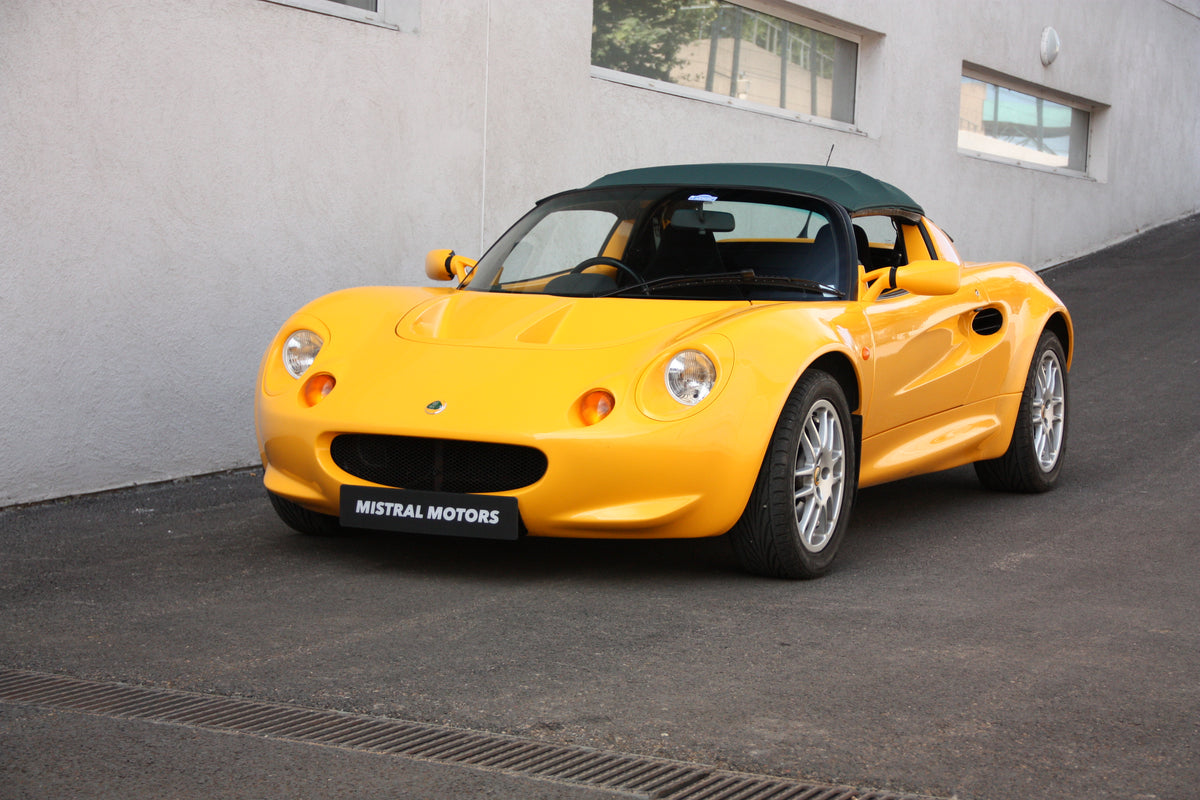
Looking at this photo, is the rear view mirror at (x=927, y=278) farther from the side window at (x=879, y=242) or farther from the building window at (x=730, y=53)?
the building window at (x=730, y=53)

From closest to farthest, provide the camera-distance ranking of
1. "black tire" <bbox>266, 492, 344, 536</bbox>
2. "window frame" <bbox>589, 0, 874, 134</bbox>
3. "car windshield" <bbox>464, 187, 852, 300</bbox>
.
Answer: "black tire" <bbox>266, 492, 344, 536</bbox>, "car windshield" <bbox>464, 187, 852, 300</bbox>, "window frame" <bbox>589, 0, 874, 134</bbox>

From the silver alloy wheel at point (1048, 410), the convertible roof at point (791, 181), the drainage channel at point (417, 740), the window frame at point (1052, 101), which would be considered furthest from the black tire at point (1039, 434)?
the window frame at point (1052, 101)

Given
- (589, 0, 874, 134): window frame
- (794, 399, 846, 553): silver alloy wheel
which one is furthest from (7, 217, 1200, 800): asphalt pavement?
(589, 0, 874, 134): window frame

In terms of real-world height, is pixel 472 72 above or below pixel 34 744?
above

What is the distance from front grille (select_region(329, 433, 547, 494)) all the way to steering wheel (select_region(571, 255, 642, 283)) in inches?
43.6

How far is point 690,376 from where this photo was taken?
4301mm

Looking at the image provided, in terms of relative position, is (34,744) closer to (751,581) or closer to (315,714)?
(315,714)

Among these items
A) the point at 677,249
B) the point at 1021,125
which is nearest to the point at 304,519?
the point at 677,249

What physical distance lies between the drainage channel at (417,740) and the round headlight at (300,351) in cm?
169

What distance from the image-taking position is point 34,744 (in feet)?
9.20

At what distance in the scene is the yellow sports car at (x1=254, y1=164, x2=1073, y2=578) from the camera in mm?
4227

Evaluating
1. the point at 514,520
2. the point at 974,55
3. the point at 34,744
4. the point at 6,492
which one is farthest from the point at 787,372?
the point at 974,55

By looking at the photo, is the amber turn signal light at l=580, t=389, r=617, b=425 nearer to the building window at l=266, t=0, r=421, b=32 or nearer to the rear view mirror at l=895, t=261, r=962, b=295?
the rear view mirror at l=895, t=261, r=962, b=295

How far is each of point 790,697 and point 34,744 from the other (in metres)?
1.60
